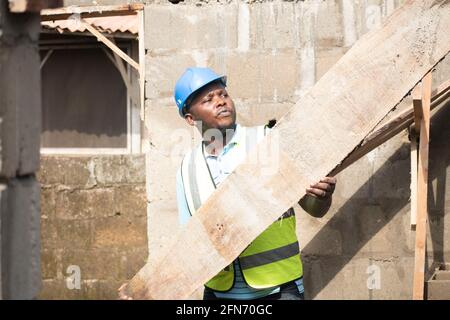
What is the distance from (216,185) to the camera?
401 centimetres

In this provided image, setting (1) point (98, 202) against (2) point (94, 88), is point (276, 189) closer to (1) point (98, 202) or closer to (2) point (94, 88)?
(1) point (98, 202)

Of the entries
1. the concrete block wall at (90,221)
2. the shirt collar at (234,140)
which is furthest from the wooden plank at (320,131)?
the concrete block wall at (90,221)

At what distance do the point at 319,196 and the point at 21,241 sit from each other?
133 centimetres

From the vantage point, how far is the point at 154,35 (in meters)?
5.40

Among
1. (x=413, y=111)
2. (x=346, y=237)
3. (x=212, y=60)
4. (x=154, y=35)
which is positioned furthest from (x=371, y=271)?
(x=154, y=35)

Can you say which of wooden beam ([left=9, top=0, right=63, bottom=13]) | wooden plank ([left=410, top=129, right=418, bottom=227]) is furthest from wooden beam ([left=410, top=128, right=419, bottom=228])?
wooden beam ([left=9, top=0, right=63, bottom=13])

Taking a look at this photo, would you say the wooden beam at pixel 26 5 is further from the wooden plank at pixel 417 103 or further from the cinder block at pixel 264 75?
the cinder block at pixel 264 75

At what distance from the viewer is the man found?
3.98 metres

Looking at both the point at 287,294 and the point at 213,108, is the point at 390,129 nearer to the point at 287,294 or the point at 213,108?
the point at 213,108

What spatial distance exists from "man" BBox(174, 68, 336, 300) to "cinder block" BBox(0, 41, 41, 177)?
1392mm

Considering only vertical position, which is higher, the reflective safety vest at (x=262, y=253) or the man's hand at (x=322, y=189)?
the man's hand at (x=322, y=189)

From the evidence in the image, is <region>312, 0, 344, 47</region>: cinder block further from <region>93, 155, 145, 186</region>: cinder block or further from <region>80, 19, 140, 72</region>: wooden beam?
<region>93, 155, 145, 186</region>: cinder block

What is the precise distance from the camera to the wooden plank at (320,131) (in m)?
3.29

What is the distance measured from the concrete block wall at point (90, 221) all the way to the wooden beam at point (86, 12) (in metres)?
1.91
